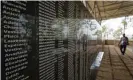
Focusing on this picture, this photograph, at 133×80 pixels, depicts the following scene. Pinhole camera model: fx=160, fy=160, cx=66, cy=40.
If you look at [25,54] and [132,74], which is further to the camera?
[132,74]

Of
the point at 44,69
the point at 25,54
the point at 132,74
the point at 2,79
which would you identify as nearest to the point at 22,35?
the point at 25,54

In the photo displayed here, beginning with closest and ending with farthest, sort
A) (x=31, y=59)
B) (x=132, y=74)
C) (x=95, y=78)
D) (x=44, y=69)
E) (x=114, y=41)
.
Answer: (x=31, y=59) < (x=44, y=69) < (x=95, y=78) < (x=132, y=74) < (x=114, y=41)

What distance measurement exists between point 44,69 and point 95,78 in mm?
3904

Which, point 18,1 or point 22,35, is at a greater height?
point 18,1

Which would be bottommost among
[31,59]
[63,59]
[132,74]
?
[132,74]

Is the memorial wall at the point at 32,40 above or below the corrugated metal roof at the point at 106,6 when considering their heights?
below

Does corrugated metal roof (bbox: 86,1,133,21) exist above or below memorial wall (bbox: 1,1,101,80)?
above

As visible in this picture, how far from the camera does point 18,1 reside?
2.69 feet

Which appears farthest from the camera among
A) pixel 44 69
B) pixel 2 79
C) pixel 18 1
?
pixel 44 69

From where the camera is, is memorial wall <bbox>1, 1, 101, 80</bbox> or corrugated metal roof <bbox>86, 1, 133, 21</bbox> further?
corrugated metal roof <bbox>86, 1, 133, 21</bbox>

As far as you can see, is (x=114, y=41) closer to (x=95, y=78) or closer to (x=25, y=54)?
(x=95, y=78)

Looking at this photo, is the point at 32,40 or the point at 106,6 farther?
the point at 106,6

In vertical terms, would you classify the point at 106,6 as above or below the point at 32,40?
above

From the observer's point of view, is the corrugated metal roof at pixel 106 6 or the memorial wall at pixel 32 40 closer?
the memorial wall at pixel 32 40
